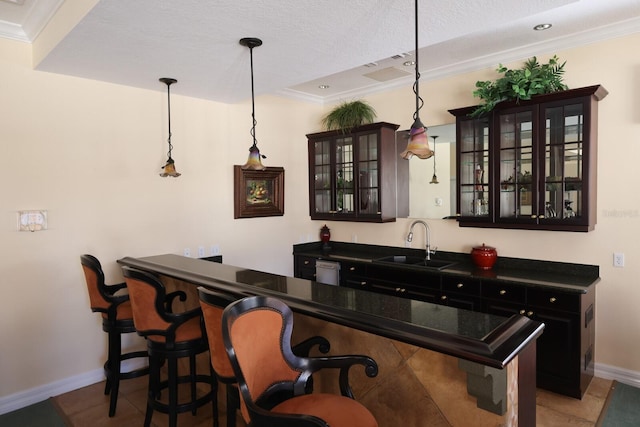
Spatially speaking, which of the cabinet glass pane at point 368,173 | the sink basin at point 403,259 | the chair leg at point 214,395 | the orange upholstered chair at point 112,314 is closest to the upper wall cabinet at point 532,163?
the sink basin at point 403,259

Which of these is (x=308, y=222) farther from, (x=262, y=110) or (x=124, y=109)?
(x=124, y=109)

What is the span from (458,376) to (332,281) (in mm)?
2929

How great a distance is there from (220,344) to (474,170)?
2.76m

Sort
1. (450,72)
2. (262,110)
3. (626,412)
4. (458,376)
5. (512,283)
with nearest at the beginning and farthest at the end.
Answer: (458,376), (626,412), (512,283), (450,72), (262,110)

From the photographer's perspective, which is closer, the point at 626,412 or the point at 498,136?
the point at 626,412

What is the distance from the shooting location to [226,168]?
433 cm

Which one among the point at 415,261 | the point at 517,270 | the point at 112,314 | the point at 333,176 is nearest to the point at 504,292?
the point at 517,270

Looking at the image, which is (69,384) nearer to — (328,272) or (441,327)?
(328,272)

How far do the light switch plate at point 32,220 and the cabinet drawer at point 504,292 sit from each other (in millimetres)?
3617

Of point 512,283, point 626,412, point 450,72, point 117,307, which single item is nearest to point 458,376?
point 512,283

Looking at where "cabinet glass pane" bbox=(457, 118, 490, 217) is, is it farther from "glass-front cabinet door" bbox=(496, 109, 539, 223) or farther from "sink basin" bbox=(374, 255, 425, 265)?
"sink basin" bbox=(374, 255, 425, 265)

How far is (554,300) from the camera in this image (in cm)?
300

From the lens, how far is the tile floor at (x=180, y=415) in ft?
8.95

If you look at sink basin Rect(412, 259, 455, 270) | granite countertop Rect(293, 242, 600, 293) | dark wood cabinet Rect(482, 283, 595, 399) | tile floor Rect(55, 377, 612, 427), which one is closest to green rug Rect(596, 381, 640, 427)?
tile floor Rect(55, 377, 612, 427)
